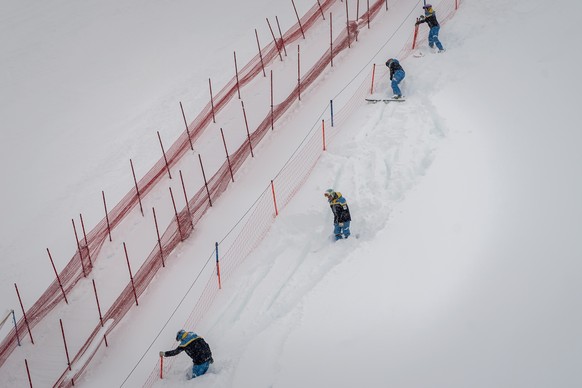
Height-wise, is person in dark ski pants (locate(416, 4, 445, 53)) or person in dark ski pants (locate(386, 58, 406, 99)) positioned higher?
person in dark ski pants (locate(416, 4, 445, 53))

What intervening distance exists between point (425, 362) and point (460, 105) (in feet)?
20.3

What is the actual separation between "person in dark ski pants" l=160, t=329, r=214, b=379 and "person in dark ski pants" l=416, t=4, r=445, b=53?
8914 millimetres

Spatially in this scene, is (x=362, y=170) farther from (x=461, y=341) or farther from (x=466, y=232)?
(x=461, y=341)

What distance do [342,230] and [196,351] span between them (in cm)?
322

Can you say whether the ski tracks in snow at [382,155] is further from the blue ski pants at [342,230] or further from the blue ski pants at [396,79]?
the blue ski pants at [396,79]

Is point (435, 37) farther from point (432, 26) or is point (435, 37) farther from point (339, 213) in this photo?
point (339, 213)

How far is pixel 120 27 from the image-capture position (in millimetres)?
21094

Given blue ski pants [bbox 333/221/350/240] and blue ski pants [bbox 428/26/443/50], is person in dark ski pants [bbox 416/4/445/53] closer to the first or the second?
blue ski pants [bbox 428/26/443/50]

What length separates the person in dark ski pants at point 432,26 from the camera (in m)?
12.1

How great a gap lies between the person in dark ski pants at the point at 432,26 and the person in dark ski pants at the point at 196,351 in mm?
8914

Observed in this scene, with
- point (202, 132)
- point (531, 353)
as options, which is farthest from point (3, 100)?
point (531, 353)

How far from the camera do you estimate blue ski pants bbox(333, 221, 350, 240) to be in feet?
29.0

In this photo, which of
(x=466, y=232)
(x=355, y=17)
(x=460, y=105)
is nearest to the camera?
(x=466, y=232)

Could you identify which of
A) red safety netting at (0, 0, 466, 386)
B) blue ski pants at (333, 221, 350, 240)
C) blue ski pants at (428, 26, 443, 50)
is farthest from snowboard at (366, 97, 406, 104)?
blue ski pants at (333, 221, 350, 240)
